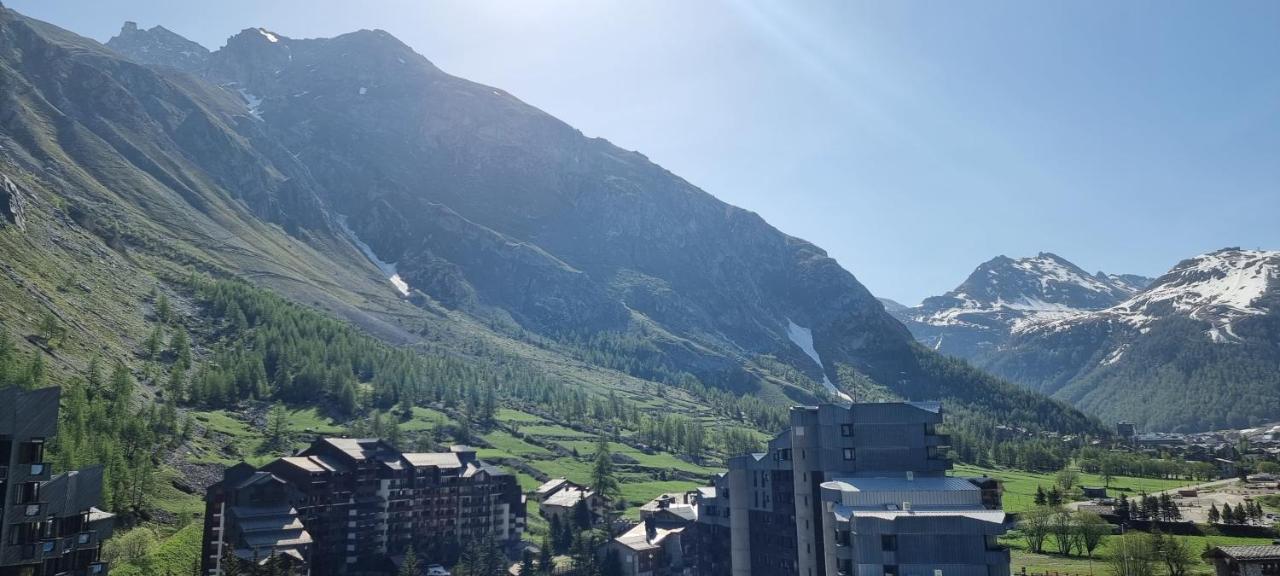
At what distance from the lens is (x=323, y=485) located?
12294 centimetres

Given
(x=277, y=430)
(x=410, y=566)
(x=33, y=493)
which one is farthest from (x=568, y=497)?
(x=33, y=493)

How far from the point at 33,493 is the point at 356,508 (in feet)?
190

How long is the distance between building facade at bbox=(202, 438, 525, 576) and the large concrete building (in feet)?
134

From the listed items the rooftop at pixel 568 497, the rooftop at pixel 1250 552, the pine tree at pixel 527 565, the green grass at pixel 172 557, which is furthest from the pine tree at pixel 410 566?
the rooftop at pixel 1250 552

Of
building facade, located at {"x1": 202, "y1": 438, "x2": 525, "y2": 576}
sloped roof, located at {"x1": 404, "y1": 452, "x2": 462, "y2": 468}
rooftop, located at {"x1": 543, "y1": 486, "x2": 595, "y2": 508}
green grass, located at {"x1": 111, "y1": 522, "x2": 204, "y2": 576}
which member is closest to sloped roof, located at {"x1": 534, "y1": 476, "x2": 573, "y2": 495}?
rooftop, located at {"x1": 543, "y1": 486, "x2": 595, "y2": 508}

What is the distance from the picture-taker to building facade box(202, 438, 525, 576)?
10831cm

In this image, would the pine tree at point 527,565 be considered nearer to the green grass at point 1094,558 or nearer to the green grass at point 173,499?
the green grass at point 173,499

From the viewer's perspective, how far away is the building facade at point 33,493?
68.5m

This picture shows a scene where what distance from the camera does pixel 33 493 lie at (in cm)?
7062

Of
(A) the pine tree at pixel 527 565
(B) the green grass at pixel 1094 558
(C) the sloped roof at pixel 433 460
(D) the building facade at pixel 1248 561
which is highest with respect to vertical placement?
(C) the sloped roof at pixel 433 460

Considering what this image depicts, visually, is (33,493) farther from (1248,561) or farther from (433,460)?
(1248,561)

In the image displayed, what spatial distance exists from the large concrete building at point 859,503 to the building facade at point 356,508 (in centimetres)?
4094

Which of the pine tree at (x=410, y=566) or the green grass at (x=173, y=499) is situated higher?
the green grass at (x=173, y=499)

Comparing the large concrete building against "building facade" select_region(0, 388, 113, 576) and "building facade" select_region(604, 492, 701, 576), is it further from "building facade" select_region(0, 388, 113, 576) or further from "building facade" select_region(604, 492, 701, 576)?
"building facade" select_region(0, 388, 113, 576)
